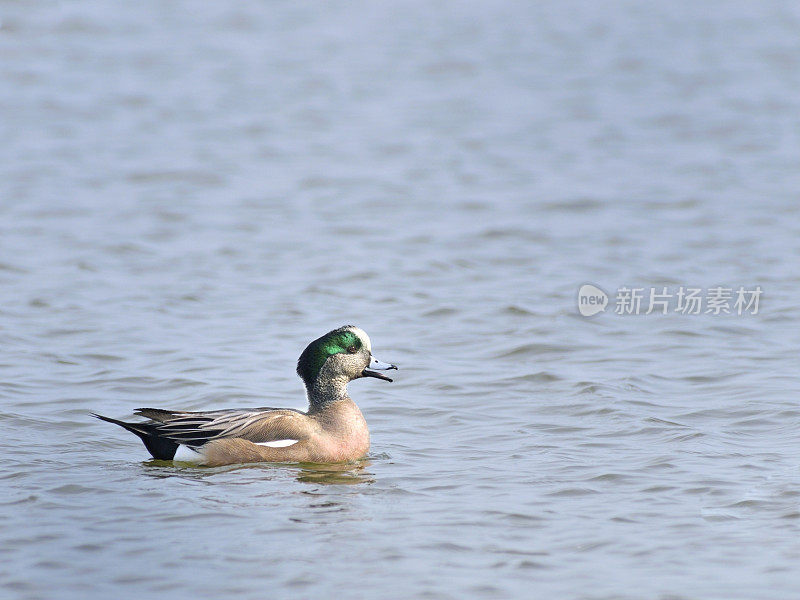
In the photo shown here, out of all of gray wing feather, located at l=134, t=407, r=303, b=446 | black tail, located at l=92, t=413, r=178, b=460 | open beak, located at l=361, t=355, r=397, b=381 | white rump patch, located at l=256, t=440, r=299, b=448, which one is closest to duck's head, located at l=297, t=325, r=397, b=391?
open beak, located at l=361, t=355, r=397, b=381

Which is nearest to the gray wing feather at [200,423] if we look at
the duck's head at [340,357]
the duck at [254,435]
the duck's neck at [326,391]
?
the duck at [254,435]

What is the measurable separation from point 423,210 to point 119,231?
4247 millimetres

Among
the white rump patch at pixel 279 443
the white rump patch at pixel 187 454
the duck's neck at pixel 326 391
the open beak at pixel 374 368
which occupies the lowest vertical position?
the white rump patch at pixel 187 454

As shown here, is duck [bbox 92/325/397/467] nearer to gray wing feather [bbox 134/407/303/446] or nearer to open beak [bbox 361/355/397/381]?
gray wing feather [bbox 134/407/303/446]

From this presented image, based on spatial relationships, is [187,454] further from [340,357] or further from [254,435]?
[340,357]

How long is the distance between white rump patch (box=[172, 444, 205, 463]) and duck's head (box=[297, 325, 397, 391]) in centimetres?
108

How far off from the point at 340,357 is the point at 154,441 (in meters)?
1.54

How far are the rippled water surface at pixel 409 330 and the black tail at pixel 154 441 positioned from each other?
132mm

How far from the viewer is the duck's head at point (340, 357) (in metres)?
9.34

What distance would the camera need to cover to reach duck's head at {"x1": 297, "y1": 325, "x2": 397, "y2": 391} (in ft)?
30.6

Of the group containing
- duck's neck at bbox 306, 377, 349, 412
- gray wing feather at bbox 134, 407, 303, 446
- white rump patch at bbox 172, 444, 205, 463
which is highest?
duck's neck at bbox 306, 377, 349, 412

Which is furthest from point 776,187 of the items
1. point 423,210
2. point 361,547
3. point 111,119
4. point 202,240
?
point 361,547

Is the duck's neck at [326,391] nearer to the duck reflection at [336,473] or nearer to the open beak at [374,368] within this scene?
the open beak at [374,368]

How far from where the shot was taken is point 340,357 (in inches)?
368
